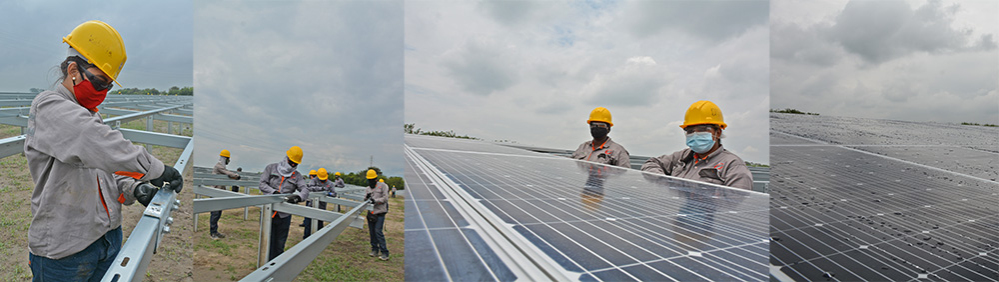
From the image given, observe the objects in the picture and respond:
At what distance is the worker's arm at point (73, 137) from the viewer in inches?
50.6

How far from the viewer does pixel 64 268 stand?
1467mm

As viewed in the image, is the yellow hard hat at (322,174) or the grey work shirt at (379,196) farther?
the yellow hard hat at (322,174)

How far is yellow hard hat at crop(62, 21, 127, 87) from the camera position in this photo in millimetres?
1478

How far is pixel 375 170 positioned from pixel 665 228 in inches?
234

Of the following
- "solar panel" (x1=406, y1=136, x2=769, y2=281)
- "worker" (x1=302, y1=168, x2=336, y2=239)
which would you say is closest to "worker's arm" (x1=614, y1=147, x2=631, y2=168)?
"solar panel" (x1=406, y1=136, x2=769, y2=281)

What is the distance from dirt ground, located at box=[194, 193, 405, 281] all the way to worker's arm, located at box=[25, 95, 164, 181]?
5239 millimetres

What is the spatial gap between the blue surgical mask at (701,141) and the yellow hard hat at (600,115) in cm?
155

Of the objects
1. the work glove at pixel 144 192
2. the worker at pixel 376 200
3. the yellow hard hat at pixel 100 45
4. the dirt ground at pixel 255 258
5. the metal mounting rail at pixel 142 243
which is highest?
the yellow hard hat at pixel 100 45

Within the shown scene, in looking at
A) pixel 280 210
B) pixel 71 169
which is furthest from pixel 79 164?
pixel 280 210

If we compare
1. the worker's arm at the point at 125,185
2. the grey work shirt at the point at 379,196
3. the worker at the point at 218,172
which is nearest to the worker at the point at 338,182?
the worker at the point at 218,172

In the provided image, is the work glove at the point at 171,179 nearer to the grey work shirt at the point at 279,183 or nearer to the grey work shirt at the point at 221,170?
the grey work shirt at the point at 279,183

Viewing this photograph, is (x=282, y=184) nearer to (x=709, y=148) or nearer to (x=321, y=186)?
(x=321, y=186)

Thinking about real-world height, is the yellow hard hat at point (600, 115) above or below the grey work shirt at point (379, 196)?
above

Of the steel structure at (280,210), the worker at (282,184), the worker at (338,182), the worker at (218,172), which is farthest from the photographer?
the worker at (338,182)
